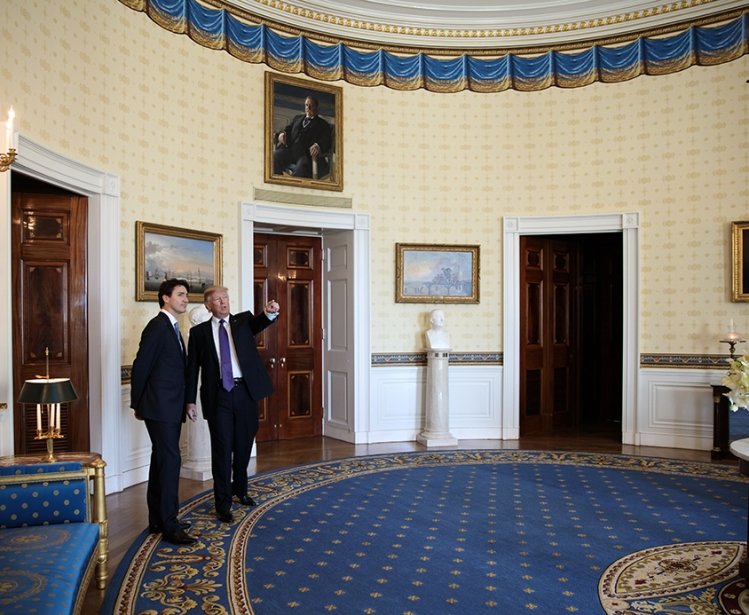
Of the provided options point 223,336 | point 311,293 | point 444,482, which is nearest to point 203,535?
point 223,336

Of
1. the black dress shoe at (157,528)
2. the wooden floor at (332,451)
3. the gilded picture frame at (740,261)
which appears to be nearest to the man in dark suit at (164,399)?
the black dress shoe at (157,528)

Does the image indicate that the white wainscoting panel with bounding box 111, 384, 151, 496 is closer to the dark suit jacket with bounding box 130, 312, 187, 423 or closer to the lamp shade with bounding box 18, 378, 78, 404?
the dark suit jacket with bounding box 130, 312, 187, 423

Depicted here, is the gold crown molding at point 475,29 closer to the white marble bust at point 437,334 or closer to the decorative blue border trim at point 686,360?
the white marble bust at point 437,334

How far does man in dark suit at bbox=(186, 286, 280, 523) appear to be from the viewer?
17.3 ft

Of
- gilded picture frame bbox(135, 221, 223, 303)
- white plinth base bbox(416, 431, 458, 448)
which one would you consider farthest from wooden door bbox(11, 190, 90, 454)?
white plinth base bbox(416, 431, 458, 448)

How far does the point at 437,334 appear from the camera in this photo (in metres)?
8.79

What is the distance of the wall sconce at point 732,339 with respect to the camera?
7848 mm

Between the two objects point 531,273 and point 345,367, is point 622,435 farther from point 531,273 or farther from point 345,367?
point 345,367

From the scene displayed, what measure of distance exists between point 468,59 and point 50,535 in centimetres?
788

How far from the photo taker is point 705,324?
8.32 m

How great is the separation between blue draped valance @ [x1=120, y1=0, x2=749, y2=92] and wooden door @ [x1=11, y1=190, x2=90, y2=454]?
104 inches

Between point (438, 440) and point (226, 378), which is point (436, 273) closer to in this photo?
point (438, 440)

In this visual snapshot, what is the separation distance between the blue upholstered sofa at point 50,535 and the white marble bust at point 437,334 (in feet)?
17.2

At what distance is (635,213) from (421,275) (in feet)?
9.17
